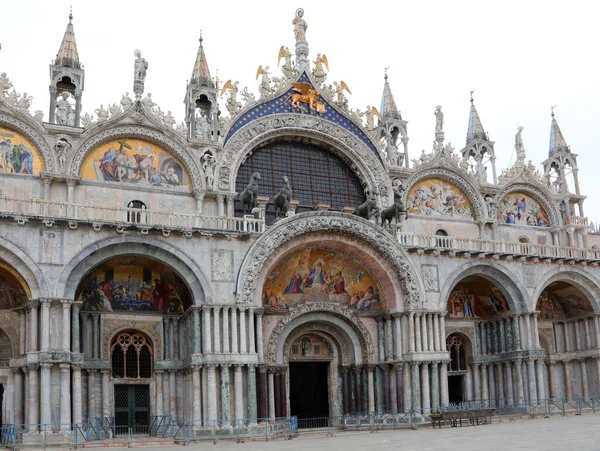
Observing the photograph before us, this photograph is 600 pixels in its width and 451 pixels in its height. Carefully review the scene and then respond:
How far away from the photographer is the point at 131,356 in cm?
2995

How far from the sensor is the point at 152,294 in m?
30.3

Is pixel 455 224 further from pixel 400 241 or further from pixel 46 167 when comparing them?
pixel 46 167

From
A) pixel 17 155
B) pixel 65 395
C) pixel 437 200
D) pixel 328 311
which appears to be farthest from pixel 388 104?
pixel 65 395

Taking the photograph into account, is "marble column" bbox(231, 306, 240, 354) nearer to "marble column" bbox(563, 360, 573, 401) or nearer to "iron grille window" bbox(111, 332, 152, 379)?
"iron grille window" bbox(111, 332, 152, 379)

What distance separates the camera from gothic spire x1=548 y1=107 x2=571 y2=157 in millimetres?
41938

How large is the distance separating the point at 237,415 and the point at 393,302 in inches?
346

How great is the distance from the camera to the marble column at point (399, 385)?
31875mm

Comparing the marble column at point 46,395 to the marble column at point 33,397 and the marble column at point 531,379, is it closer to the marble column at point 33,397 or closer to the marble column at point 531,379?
the marble column at point 33,397

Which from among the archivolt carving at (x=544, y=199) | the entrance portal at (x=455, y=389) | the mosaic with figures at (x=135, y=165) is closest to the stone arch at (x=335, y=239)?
the mosaic with figures at (x=135, y=165)

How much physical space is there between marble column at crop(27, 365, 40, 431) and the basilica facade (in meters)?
0.07

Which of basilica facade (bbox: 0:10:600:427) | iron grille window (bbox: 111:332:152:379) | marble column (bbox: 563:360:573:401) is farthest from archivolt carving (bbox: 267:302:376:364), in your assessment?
marble column (bbox: 563:360:573:401)

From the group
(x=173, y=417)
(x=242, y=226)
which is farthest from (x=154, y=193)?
(x=173, y=417)

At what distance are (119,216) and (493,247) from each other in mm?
17603

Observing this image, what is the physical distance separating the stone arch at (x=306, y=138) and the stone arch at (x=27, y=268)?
351 inches
